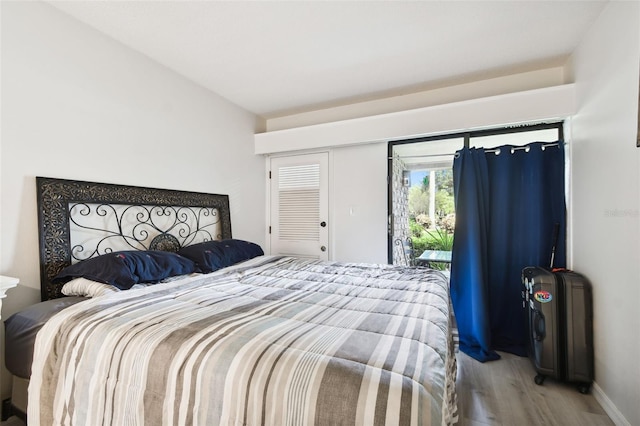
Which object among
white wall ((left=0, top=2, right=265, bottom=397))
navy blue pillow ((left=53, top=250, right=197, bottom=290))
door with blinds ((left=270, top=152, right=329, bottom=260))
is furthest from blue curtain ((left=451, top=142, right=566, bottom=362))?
white wall ((left=0, top=2, right=265, bottom=397))

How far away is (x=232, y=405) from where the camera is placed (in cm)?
90

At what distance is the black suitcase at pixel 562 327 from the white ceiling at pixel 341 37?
1.81 metres

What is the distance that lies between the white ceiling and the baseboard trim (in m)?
2.51

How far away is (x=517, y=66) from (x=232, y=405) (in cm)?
328

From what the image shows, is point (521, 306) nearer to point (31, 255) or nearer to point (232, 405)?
point (232, 405)

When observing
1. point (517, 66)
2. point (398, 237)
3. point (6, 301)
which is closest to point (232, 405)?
point (6, 301)

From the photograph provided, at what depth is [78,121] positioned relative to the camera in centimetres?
194

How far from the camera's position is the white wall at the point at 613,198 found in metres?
1.56

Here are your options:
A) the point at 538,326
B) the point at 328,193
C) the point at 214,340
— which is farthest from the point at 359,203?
the point at 214,340

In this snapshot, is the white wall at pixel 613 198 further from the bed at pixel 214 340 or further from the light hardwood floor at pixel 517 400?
the bed at pixel 214 340

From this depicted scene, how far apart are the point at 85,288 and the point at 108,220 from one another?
2.13ft

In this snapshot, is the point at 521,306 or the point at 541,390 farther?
the point at 521,306

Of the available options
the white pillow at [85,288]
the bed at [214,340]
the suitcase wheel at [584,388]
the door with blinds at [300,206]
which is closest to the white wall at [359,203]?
the door with blinds at [300,206]

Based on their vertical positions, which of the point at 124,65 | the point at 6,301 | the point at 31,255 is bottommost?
the point at 6,301
